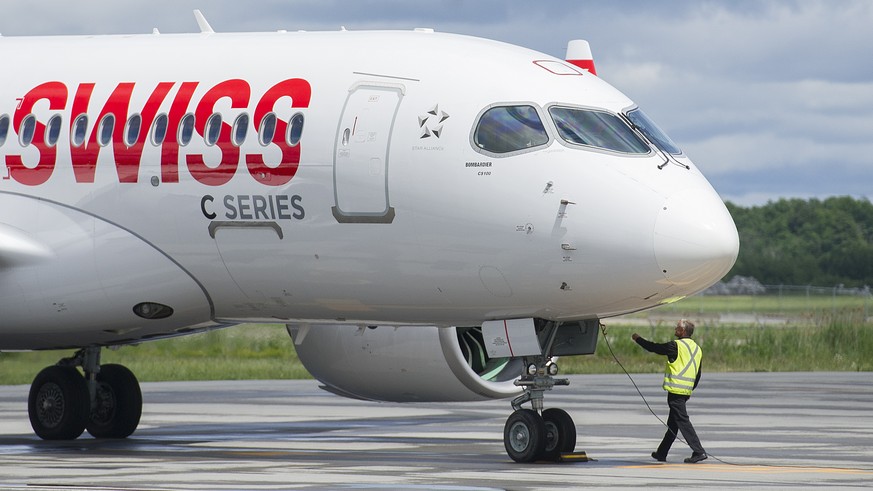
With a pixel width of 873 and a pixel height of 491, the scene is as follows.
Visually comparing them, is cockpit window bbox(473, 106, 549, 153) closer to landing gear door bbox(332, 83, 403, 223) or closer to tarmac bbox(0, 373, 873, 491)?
landing gear door bbox(332, 83, 403, 223)

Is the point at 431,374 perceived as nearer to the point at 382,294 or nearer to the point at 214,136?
the point at 382,294

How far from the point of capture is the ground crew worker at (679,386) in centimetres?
1875

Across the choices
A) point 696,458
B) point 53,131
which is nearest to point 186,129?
point 53,131

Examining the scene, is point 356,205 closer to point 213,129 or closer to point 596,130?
point 213,129

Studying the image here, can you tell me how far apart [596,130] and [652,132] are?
67 cm

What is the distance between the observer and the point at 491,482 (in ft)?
53.7

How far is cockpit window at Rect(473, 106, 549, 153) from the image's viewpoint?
18000mm

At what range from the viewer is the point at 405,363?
20875 millimetres

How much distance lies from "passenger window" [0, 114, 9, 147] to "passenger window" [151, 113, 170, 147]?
6.86 feet

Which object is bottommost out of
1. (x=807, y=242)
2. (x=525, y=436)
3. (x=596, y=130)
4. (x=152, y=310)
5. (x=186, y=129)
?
(x=525, y=436)

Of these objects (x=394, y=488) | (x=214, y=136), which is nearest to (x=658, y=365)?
(x=214, y=136)

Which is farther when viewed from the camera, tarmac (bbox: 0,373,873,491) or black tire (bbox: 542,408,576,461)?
black tire (bbox: 542,408,576,461)

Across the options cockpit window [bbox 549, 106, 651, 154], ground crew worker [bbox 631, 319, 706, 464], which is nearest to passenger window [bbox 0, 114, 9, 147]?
cockpit window [bbox 549, 106, 651, 154]

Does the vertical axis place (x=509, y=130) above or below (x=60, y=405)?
above
